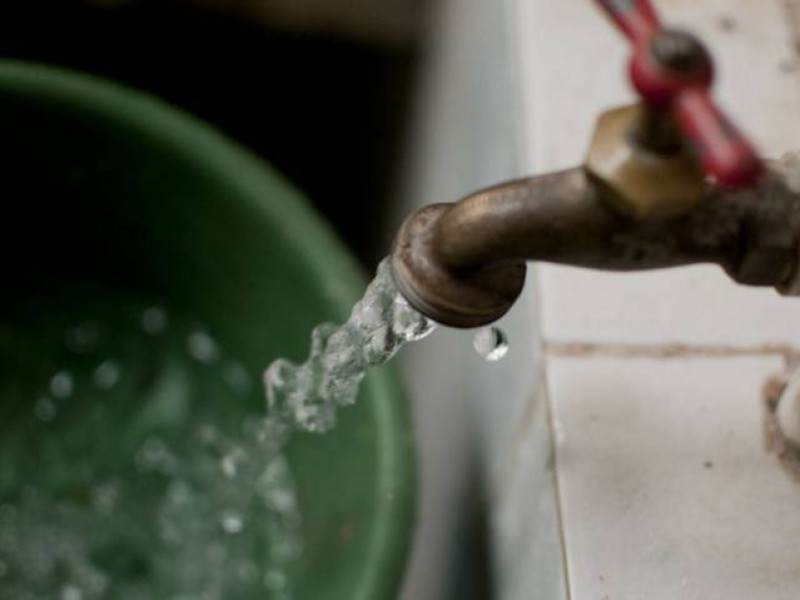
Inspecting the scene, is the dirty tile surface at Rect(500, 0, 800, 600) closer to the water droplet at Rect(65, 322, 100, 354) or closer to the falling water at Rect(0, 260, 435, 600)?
the falling water at Rect(0, 260, 435, 600)

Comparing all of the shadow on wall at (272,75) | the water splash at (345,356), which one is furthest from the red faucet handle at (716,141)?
the shadow on wall at (272,75)

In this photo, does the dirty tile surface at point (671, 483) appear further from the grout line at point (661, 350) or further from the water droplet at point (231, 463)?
the water droplet at point (231, 463)

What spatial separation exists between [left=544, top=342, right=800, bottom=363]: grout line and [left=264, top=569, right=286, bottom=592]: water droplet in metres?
0.21

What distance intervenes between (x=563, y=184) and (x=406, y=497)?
8.3 inches

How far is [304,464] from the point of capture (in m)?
0.54

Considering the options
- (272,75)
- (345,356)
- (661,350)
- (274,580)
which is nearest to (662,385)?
(661,350)

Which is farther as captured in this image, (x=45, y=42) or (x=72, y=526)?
(x=45, y=42)

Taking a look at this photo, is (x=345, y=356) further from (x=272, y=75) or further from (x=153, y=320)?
(x=272, y=75)

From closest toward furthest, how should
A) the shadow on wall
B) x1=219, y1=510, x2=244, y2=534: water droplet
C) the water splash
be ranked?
the water splash
x1=219, y1=510, x2=244, y2=534: water droplet
the shadow on wall

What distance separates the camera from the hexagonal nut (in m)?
0.26

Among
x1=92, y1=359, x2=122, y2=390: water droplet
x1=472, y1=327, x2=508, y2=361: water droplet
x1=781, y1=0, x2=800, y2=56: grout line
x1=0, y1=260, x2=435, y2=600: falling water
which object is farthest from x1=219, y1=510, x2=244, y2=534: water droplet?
x1=781, y1=0, x2=800, y2=56: grout line

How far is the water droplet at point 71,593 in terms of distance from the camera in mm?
553

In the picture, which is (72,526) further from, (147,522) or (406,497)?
(406,497)

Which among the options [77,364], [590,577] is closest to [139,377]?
[77,364]
